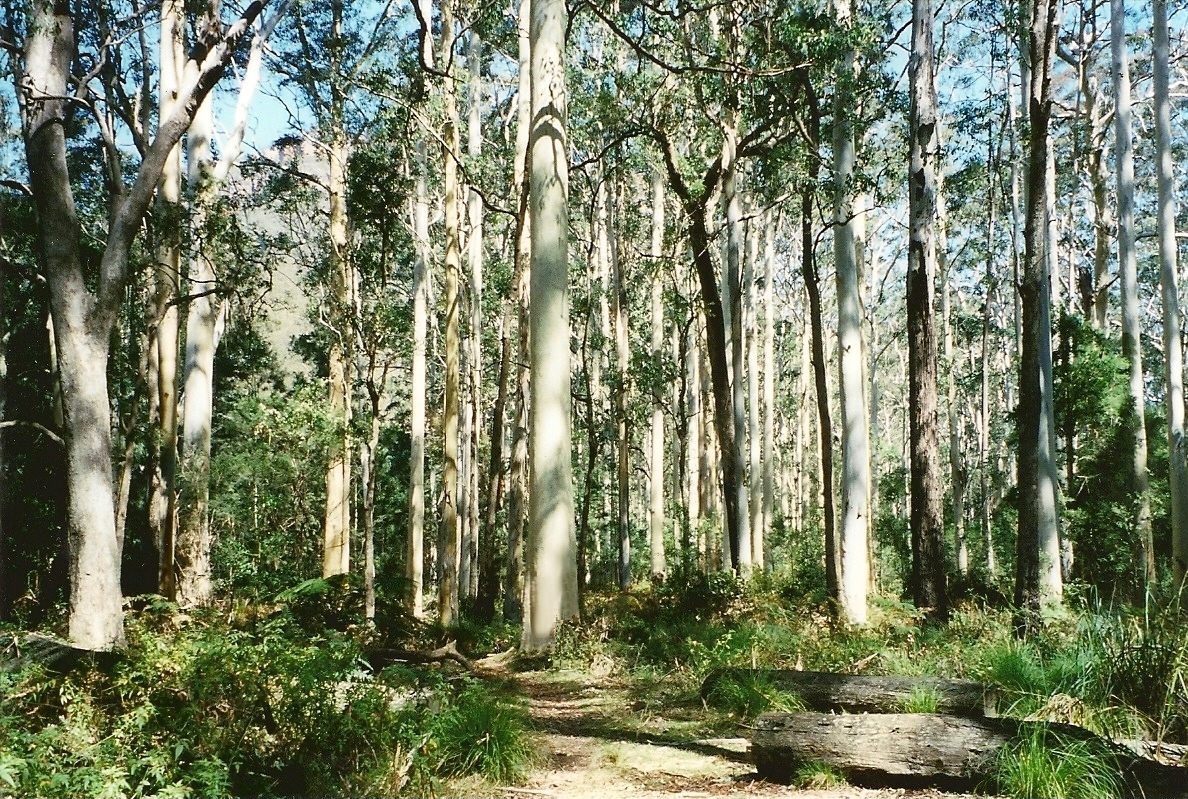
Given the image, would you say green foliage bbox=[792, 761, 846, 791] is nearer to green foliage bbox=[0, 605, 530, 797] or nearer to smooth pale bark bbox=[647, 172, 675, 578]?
green foliage bbox=[0, 605, 530, 797]

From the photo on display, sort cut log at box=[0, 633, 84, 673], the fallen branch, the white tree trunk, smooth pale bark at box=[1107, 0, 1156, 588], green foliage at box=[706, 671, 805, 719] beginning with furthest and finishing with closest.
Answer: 1. smooth pale bark at box=[1107, 0, 1156, 588]
2. the white tree trunk
3. the fallen branch
4. green foliage at box=[706, 671, 805, 719]
5. cut log at box=[0, 633, 84, 673]

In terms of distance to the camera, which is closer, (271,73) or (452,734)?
(452,734)

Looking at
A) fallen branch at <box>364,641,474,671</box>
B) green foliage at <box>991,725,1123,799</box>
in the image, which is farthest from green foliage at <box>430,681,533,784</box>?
fallen branch at <box>364,641,474,671</box>

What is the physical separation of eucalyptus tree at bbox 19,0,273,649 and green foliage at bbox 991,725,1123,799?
6805mm

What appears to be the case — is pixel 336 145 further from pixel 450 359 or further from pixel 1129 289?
pixel 1129 289

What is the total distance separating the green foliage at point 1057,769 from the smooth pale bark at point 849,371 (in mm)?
6403

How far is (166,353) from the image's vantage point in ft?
42.4

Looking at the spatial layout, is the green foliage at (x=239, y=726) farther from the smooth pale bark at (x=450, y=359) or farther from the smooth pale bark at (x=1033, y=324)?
the smooth pale bark at (x=450, y=359)

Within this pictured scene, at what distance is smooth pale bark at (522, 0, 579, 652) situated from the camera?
862 cm

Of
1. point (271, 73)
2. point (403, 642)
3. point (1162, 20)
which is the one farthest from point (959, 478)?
point (271, 73)

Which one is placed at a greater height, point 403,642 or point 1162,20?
point 1162,20

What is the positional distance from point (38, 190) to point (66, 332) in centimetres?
143

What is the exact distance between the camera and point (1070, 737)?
4.01 m

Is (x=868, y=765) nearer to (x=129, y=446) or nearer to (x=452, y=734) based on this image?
(x=452, y=734)
